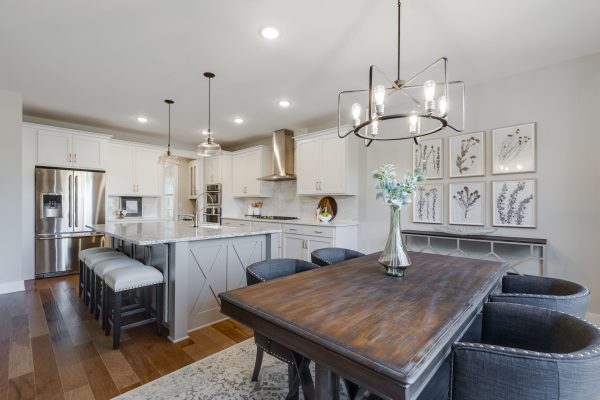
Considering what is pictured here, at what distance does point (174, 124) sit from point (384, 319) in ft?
16.8

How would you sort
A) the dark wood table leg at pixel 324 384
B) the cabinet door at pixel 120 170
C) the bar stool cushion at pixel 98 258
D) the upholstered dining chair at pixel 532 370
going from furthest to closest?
1. the cabinet door at pixel 120 170
2. the bar stool cushion at pixel 98 258
3. the dark wood table leg at pixel 324 384
4. the upholstered dining chair at pixel 532 370

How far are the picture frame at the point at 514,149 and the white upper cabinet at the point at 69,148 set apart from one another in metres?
5.88

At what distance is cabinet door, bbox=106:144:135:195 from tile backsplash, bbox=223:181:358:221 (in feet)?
6.23

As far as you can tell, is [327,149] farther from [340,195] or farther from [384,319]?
[384,319]

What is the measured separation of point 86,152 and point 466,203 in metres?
5.82

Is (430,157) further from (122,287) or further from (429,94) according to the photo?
(122,287)

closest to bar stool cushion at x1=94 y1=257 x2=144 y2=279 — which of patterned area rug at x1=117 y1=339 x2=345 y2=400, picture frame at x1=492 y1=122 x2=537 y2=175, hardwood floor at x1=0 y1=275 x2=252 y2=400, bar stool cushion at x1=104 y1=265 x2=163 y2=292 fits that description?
bar stool cushion at x1=104 y1=265 x2=163 y2=292

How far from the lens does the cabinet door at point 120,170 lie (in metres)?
5.27

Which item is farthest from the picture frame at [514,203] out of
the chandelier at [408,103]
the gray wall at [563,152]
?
the chandelier at [408,103]

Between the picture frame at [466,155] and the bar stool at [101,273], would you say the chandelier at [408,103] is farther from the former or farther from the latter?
the bar stool at [101,273]

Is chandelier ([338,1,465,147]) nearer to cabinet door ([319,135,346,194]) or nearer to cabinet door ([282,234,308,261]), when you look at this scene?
cabinet door ([319,135,346,194])

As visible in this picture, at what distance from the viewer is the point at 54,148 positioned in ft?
14.9

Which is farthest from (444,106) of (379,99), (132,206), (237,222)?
(132,206)

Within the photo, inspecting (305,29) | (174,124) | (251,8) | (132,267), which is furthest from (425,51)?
(174,124)
